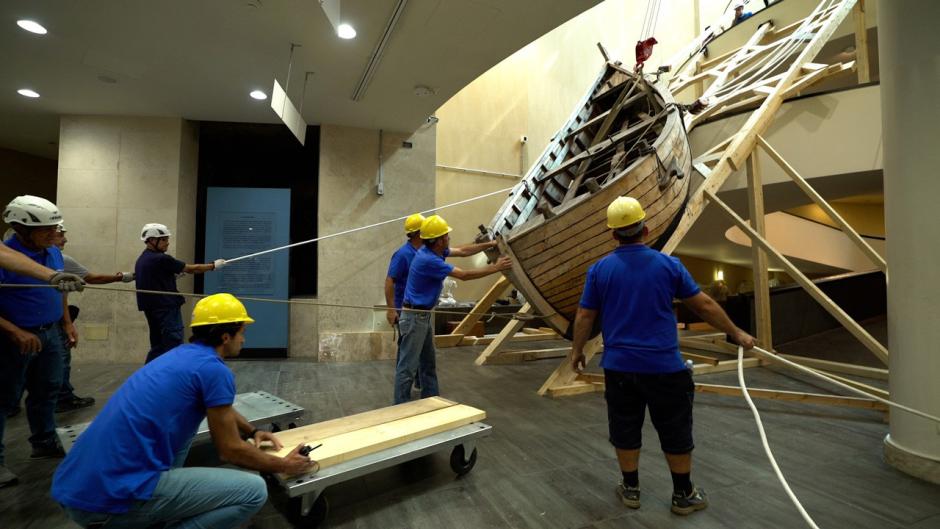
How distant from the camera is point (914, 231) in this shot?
248 cm

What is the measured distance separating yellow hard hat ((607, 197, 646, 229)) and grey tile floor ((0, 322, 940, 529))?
4.42 ft

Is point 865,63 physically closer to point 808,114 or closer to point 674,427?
point 808,114

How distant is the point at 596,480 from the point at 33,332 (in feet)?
10.7

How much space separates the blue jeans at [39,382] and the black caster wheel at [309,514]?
1.75 metres

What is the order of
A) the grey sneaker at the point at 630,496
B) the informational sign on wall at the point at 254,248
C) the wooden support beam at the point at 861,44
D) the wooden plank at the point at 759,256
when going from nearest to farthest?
the grey sneaker at the point at 630,496, the wooden plank at the point at 759,256, the wooden support beam at the point at 861,44, the informational sign on wall at the point at 254,248

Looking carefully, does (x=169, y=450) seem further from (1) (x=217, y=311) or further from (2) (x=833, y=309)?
(2) (x=833, y=309)

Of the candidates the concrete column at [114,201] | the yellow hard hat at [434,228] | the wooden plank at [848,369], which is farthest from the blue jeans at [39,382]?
the wooden plank at [848,369]

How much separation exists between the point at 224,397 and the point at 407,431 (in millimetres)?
1051

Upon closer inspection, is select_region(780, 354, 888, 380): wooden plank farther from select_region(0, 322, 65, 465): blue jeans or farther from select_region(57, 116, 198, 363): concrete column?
select_region(57, 116, 198, 363): concrete column

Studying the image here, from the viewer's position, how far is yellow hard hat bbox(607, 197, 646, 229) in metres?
2.17

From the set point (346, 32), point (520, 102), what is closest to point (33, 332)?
point (346, 32)

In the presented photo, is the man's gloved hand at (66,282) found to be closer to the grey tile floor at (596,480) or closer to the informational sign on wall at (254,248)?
the grey tile floor at (596,480)

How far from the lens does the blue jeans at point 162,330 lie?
386cm

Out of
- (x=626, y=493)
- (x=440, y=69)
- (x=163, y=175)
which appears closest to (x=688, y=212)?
(x=440, y=69)
